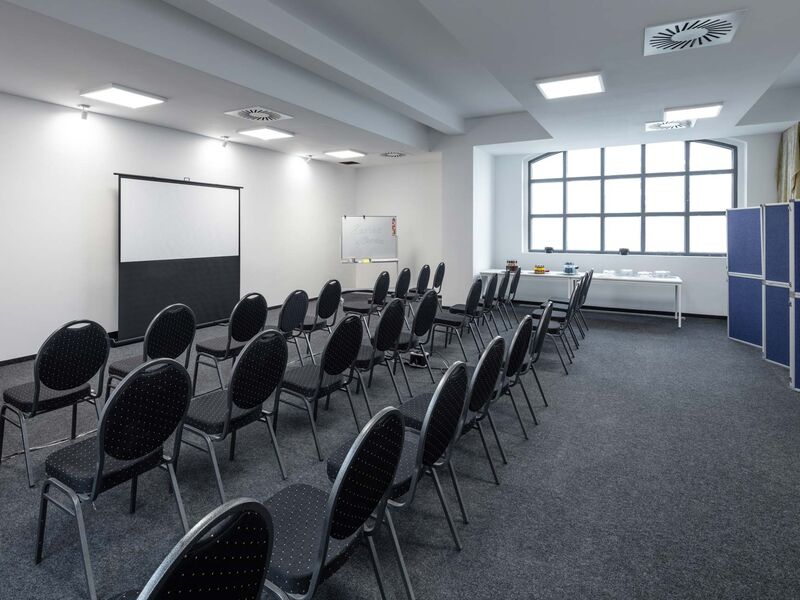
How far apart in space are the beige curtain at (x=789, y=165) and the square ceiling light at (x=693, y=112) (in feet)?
5.14

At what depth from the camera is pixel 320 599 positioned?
6.51ft

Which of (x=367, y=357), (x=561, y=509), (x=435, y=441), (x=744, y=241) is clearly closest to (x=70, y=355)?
(x=367, y=357)

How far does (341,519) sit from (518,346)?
206cm

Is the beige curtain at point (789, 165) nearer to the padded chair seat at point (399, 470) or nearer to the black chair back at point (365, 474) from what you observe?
the padded chair seat at point (399, 470)

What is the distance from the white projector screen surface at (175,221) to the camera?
21.0 feet

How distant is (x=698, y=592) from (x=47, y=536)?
2.93 m

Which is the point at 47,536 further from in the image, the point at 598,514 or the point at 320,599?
the point at 598,514

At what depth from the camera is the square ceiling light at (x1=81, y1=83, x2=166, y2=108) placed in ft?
16.4

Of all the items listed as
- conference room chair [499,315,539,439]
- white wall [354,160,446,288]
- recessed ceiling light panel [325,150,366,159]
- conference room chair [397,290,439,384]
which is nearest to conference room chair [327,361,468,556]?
conference room chair [499,315,539,439]

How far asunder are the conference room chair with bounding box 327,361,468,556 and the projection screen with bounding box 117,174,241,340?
5310 millimetres

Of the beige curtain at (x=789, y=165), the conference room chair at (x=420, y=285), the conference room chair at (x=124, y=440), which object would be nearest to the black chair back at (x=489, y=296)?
the conference room chair at (x=420, y=285)

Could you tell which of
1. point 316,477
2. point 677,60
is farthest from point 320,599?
point 677,60

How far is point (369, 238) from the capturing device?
10281 millimetres

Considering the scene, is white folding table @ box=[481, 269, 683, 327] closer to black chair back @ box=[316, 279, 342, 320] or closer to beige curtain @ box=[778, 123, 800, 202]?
beige curtain @ box=[778, 123, 800, 202]
